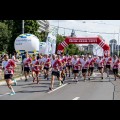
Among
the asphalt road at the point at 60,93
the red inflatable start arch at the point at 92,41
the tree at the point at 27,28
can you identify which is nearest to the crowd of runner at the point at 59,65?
the asphalt road at the point at 60,93

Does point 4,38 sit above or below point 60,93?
above

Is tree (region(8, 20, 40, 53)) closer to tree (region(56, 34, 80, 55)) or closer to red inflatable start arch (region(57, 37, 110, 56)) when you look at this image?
red inflatable start arch (region(57, 37, 110, 56))

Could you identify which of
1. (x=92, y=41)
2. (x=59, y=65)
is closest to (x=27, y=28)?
(x=92, y=41)

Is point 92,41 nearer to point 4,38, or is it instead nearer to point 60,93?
point 60,93

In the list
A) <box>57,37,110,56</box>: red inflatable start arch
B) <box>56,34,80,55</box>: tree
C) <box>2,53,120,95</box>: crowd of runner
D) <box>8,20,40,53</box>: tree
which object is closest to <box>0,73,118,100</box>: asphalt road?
<box>2,53,120,95</box>: crowd of runner
